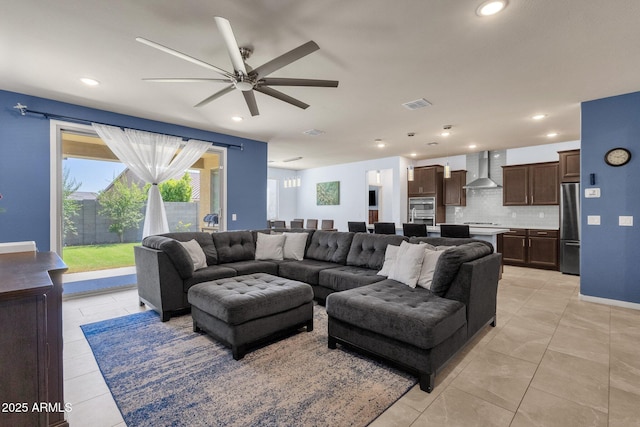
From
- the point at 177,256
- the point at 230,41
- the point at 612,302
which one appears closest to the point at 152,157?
the point at 177,256

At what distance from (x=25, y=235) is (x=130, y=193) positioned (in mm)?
1408

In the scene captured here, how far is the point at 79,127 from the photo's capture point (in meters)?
4.02

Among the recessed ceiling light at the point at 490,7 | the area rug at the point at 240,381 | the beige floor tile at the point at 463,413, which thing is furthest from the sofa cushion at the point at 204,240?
the recessed ceiling light at the point at 490,7

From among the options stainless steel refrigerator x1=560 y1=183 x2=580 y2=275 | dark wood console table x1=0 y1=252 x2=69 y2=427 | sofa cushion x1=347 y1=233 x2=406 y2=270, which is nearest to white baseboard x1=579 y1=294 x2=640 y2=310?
stainless steel refrigerator x1=560 y1=183 x2=580 y2=275

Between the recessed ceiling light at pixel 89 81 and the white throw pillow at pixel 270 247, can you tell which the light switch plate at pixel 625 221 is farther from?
the recessed ceiling light at pixel 89 81

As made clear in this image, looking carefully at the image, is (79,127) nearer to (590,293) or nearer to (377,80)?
(377,80)

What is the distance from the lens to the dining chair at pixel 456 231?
427cm

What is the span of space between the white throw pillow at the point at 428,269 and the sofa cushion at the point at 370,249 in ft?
2.25

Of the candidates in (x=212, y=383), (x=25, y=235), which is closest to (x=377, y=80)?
(x=212, y=383)

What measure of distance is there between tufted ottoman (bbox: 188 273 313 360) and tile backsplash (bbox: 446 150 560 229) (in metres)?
6.01

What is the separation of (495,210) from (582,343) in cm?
492

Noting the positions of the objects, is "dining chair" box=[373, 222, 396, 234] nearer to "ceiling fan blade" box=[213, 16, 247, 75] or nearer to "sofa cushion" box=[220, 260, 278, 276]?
"sofa cushion" box=[220, 260, 278, 276]

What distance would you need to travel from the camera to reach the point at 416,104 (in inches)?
156

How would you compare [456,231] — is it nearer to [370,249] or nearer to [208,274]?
[370,249]
